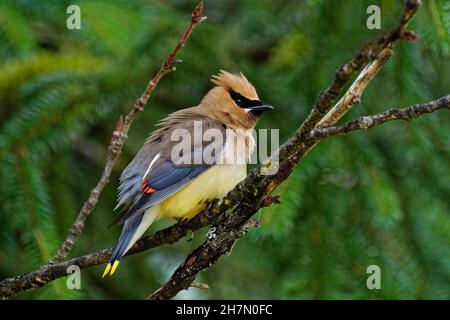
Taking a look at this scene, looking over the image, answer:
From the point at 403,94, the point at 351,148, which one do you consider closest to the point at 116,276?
the point at 351,148

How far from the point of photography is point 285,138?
363cm

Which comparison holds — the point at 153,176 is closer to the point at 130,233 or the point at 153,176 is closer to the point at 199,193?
the point at 199,193

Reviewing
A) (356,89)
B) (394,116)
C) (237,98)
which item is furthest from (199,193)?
(394,116)

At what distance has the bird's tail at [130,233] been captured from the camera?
271 cm

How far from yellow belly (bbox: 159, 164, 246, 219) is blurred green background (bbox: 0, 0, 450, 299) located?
212mm

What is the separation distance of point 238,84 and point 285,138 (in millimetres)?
341

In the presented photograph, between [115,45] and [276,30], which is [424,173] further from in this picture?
[115,45]

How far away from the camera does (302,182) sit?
11.3ft

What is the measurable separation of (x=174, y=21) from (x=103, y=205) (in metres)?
1.00

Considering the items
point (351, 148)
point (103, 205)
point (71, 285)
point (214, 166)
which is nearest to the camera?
point (71, 285)

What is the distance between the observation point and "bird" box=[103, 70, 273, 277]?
3.21m

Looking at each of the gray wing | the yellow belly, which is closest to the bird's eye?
the gray wing

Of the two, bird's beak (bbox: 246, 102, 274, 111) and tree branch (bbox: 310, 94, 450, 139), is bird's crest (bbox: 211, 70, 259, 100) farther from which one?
tree branch (bbox: 310, 94, 450, 139)

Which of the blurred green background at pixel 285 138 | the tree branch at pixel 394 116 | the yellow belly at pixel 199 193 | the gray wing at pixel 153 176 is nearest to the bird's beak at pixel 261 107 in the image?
the blurred green background at pixel 285 138
